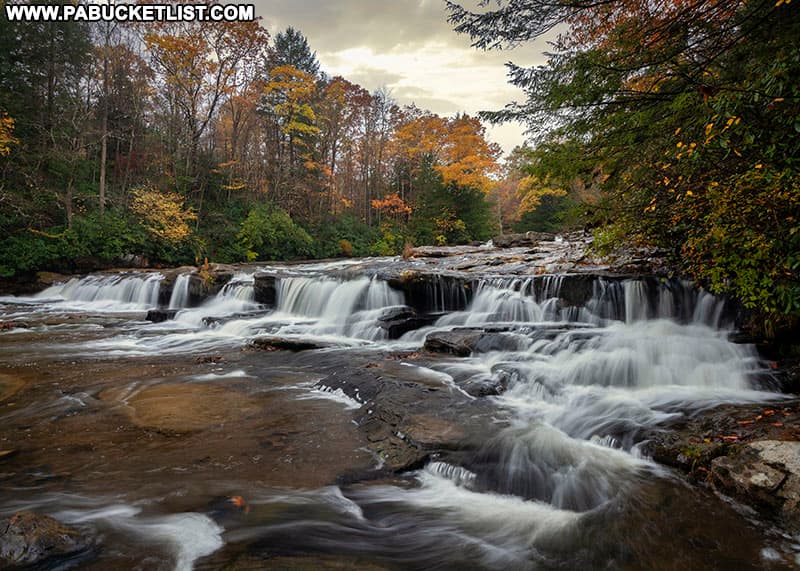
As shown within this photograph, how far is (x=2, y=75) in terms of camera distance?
18.2 metres

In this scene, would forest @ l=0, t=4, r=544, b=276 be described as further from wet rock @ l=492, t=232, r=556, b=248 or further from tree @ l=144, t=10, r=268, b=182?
wet rock @ l=492, t=232, r=556, b=248

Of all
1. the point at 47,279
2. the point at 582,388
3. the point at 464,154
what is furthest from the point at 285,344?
the point at 464,154

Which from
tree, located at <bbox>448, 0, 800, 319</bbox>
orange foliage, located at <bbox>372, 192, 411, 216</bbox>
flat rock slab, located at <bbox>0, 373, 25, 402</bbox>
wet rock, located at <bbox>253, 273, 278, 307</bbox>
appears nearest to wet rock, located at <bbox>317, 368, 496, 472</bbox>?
tree, located at <bbox>448, 0, 800, 319</bbox>

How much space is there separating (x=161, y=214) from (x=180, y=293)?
24.6 ft

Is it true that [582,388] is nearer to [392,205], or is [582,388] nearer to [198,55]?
[198,55]

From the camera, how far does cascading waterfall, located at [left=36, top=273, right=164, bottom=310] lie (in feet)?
48.5

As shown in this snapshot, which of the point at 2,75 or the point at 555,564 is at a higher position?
the point at 2,75

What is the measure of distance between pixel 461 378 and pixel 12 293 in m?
19.5

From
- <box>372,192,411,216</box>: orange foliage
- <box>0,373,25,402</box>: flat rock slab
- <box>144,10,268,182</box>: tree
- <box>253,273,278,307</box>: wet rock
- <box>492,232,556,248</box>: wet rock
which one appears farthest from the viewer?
<box>372,192,411,216</box>: orange foliage

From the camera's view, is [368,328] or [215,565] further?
[368,328]

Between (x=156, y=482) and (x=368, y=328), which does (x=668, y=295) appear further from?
(x=156, y=482)

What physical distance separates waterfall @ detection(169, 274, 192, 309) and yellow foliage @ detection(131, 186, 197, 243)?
6.63 meters

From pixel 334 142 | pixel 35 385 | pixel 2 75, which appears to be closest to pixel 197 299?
pixel 35 385

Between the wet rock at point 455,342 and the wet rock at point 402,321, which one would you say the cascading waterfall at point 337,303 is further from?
the wet rock at point 455,342
